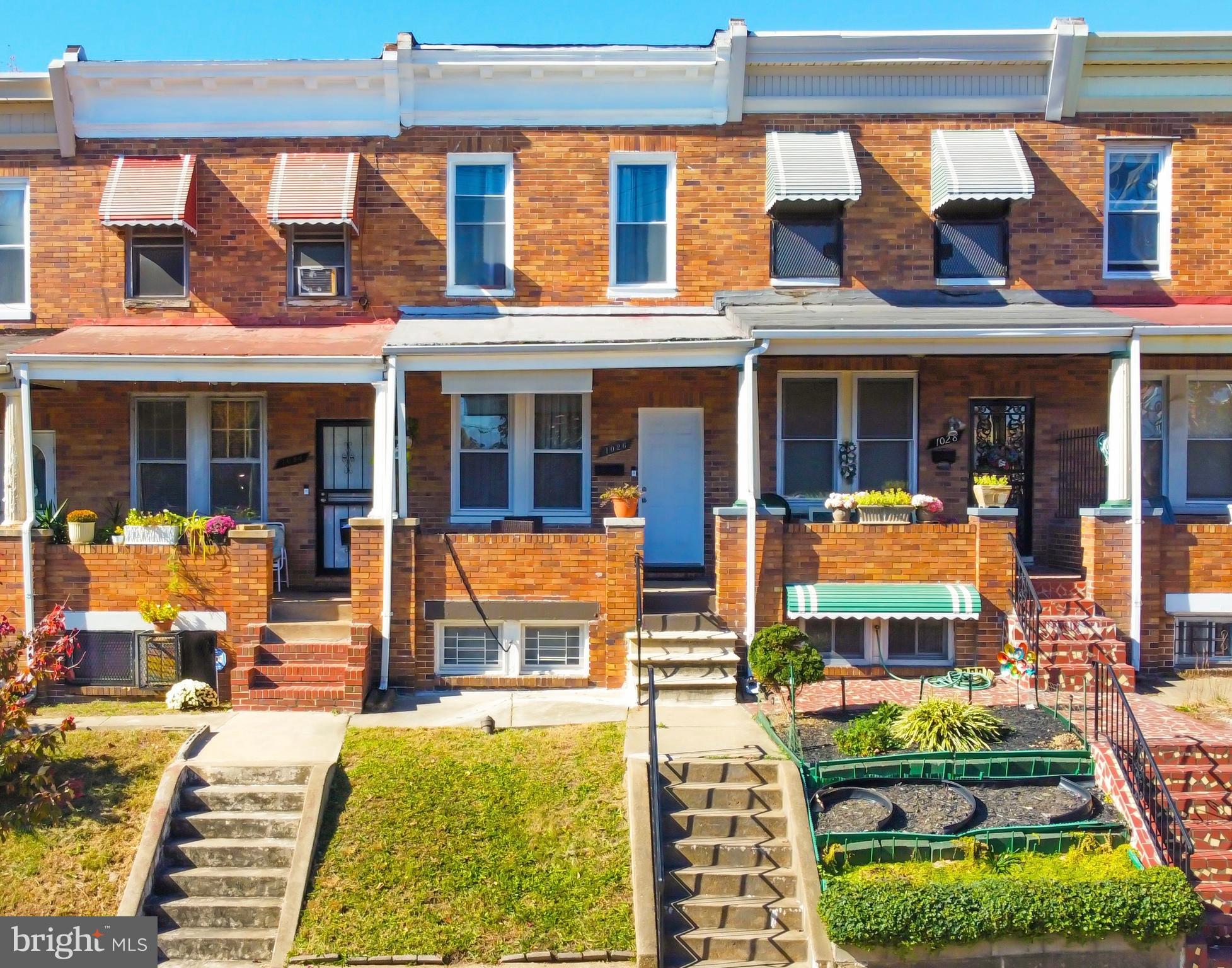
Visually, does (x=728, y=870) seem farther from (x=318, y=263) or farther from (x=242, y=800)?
(x=318, y=263)

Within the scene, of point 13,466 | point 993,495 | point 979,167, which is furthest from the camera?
point 979,167

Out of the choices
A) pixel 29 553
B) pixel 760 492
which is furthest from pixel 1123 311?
pixel 29 553

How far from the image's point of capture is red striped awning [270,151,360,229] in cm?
1257

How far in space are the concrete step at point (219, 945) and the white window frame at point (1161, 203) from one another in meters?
12.4

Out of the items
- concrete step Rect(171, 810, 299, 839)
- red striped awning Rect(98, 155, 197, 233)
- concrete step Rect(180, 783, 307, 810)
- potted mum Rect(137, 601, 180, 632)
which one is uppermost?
red striped awning Rect(98, 155, 197, 233)

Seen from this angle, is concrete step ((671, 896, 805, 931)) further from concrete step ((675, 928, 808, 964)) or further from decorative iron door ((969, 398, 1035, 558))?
decorative iron door ((969, 398, 1035, 558))

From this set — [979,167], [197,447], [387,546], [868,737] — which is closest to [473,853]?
[868,737]

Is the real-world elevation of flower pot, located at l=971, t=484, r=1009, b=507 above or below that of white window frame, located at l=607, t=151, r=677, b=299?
below

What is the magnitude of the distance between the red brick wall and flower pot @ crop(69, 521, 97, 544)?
10.8 feet

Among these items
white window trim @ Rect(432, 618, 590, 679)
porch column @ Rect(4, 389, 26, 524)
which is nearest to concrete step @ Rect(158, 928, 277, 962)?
white window trim @ Rect(432, 618, 590, 679)

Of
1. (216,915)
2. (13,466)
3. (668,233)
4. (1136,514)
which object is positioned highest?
(668,233)

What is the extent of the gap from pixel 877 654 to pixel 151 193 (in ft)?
34.7

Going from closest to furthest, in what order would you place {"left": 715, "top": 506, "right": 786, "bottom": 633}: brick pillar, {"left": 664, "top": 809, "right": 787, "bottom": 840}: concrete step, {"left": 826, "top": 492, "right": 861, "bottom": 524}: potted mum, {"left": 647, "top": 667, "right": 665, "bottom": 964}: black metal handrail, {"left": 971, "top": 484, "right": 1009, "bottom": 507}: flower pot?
{"left": 647, "top": 667, "right": 665, "bottom": 964}: black metal handrail
{"left": 664, "top": 809, "right": 787, "bottom": 840}: concrete step
{"left": 715, "top": 506, "right": 786, "bottom": 633}: brick pillar
{"left": 971, "top": 484, "right": 1009, "bottom": 507}: flower pot
{"left": 826, "top": 492, "right": 861, "bottom": 524}: potted mum

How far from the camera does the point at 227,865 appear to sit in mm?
7711
